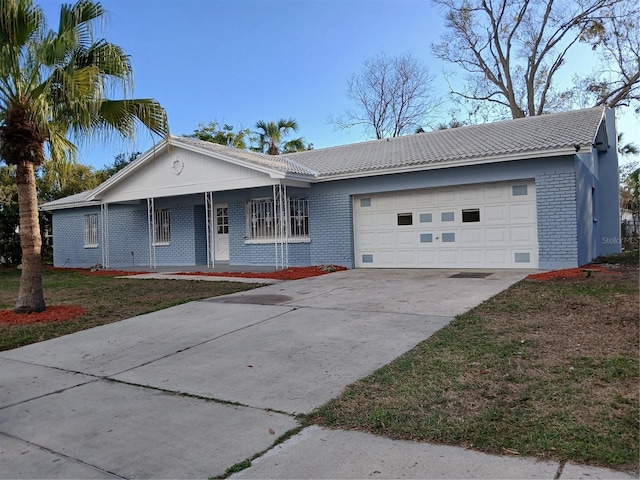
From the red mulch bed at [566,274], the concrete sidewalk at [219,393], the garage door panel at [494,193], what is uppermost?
the garage door panel at [494,193]

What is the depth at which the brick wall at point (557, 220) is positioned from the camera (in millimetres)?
12000

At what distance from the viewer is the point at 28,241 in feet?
29.9

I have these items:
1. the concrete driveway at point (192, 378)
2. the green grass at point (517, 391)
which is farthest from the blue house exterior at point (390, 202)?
the green grass at point (517, 391)

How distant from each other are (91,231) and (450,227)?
16881 mm

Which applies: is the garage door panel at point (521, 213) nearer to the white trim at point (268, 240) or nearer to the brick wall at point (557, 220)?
the brick wall at point (557, 220)

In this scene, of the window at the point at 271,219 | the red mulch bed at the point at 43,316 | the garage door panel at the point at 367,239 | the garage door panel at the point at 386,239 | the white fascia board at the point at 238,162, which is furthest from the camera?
the window at the point at 271,219

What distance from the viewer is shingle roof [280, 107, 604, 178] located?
12452 mm

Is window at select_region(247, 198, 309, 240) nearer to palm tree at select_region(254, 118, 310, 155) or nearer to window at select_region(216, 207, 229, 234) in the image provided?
window at select_region(216, 207, 229, 234)

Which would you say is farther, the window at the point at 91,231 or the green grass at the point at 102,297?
the window at the point at 91,231

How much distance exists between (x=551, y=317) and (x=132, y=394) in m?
5.50

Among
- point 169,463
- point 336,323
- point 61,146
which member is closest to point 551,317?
point 336,323

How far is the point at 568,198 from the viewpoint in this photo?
39.4 feet

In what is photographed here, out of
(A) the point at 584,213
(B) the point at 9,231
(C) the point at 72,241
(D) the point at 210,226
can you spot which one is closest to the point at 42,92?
(D) the point at 210,226

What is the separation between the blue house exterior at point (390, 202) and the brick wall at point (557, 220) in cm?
2
